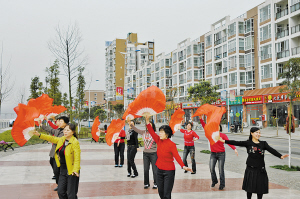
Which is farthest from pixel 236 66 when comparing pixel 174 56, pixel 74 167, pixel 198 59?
pixel 74 167

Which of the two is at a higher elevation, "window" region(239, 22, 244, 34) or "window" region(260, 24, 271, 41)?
"window" region(239, 22, 244, 34)

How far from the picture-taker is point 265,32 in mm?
43469

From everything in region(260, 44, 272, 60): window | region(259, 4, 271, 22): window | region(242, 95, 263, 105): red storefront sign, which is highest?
region(259, 4, 271, 22): window

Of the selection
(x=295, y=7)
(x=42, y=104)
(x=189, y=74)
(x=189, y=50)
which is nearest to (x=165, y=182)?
(x=42, y=104)

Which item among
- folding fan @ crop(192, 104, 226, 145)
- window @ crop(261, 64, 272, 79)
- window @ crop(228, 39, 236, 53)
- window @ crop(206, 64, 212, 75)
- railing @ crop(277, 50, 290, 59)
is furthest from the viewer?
window @ crop(206, 64, 212, 75)

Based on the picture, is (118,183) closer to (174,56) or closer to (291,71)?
(291,71)

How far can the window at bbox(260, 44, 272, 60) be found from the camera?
138 ft

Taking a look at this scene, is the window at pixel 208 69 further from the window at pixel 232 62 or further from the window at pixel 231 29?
the window at pixel 231 29

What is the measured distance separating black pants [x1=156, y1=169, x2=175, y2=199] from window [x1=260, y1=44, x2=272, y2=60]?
40744 mm

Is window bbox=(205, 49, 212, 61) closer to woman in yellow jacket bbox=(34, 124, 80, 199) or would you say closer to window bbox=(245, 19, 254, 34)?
window bbox=(245, 19, 254, 34)

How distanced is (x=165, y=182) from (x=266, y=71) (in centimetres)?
4140

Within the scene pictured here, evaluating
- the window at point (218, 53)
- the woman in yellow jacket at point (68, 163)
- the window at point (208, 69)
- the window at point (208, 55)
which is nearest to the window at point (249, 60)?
the window at point (218, 53)

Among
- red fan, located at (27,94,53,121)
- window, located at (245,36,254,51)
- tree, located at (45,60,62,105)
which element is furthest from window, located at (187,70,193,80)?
red fan, located at (27,94,53,121)

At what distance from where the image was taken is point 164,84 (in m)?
78.7
